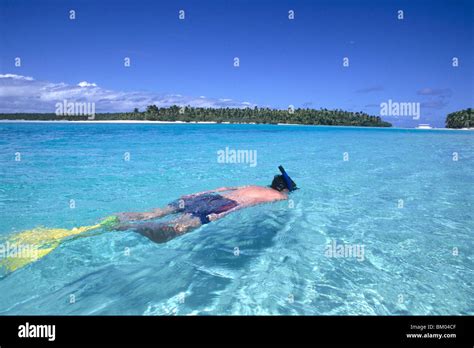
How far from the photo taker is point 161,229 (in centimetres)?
582

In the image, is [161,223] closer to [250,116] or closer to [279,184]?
[279,184]

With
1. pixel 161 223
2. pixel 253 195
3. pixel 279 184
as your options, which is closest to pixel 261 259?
pixel 161 223

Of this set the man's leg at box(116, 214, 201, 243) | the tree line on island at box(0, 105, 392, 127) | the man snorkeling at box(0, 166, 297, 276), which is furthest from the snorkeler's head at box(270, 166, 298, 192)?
the tree line on island at box(0, 105, 392, 127)

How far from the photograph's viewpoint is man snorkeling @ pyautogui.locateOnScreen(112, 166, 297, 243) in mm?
5852

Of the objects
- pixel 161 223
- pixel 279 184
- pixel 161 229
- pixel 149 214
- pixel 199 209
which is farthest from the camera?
pixel 279 184

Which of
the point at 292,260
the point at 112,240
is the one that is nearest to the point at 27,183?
the point at 112,240

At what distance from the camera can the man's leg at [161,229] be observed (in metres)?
5.73

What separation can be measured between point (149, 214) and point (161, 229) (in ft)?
3.64

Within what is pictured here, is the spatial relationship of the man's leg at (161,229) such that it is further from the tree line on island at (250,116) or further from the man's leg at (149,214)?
the tree line on island at (250,116)

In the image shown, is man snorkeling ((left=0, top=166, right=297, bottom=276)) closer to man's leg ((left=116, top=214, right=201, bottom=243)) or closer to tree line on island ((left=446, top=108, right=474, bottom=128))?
man's leg ((left=116, top=214, right=201, bottom=243))
